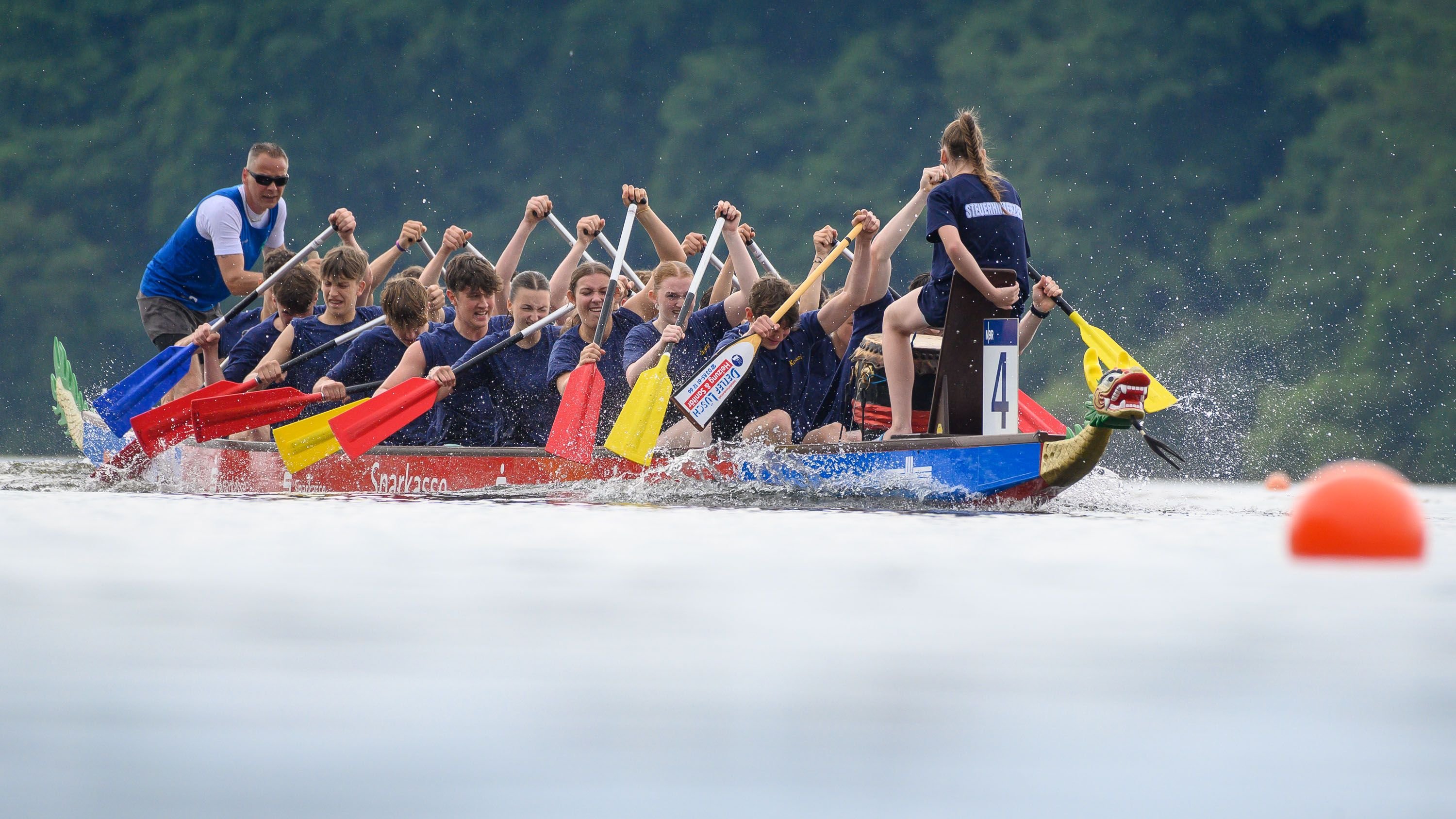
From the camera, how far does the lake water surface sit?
229cm

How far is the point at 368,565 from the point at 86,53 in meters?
24.0

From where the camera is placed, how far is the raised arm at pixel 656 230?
7.97 metres

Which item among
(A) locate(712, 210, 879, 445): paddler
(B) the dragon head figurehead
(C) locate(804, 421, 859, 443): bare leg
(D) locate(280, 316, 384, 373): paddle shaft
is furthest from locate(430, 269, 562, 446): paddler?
(B) the dragon head figurehead

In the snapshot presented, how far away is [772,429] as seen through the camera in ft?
22.2

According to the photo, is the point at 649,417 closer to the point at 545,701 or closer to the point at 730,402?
the point at 730,402

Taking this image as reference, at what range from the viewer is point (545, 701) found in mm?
2740

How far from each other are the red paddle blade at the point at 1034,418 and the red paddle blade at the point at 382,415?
99.3 inches

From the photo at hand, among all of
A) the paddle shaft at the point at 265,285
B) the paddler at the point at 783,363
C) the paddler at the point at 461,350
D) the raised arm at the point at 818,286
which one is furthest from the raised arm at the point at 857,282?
the paddle shaft at the point at 265,285

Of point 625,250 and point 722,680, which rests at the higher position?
point 625,250

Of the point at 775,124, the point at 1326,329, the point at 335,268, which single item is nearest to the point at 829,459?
the point at 335,268

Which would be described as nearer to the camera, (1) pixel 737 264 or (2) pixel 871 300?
(2) pixel 871 300

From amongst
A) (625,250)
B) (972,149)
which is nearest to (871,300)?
(972,149)

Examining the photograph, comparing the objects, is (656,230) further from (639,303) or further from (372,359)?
(372,359)

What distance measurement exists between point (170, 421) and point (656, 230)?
247cm
